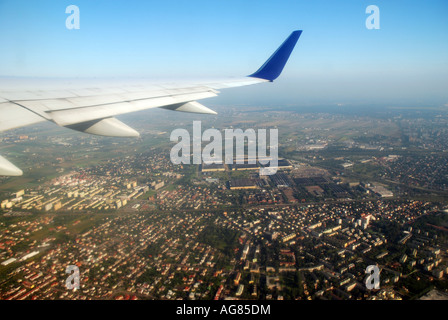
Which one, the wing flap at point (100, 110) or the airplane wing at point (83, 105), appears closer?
the airplane wing at point (83, 105)

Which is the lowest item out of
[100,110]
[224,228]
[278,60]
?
[224,228]

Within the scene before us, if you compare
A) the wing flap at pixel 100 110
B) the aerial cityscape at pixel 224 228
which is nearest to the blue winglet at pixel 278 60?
the wing flap at pixel 100 110

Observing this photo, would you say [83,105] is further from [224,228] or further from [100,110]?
[224,228]

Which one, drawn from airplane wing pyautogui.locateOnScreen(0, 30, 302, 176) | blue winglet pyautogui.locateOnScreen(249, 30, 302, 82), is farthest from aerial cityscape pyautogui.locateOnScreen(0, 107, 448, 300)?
blue winglet pyautogui.locateOnScreen(249, 30, 302, 82)

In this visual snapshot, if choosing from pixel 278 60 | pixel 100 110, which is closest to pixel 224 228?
pixel 278 60

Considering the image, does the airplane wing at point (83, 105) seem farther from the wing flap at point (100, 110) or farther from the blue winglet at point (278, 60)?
the blue winglet at point (278, 60)

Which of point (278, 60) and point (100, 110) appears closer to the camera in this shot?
point (100, 110)

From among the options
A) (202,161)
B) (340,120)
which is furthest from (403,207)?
(340,120)

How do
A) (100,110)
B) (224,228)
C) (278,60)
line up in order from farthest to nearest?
(224,228) → (278,60) → (100,110)
